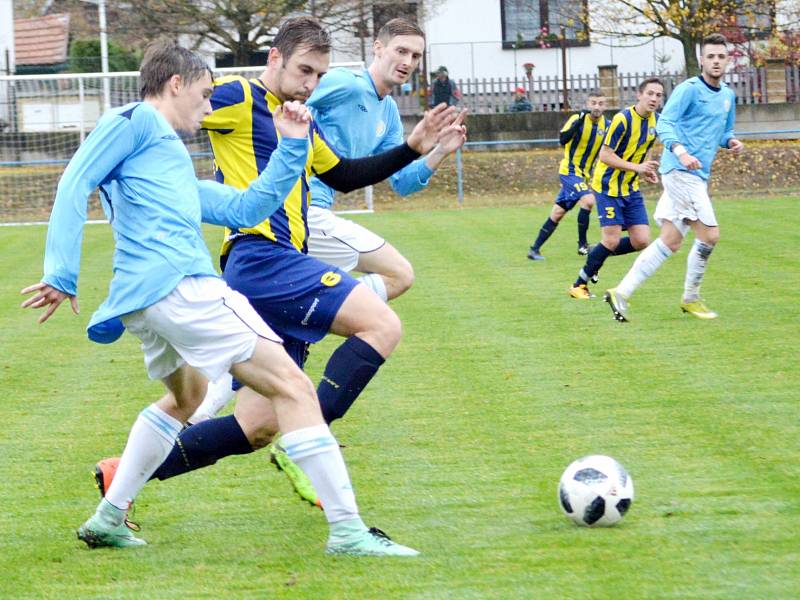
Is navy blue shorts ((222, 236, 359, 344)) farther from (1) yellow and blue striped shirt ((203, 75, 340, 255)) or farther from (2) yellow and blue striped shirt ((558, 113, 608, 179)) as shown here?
(2) yellow and blue striped shirt ((558, 113, 608, 179))

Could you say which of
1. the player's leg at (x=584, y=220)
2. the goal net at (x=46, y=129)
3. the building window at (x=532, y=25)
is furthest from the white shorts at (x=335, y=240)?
the building window at (x=532, y=25)

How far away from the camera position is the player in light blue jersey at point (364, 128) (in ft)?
20.9

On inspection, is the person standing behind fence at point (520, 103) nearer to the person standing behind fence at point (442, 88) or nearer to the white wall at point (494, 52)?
the person standing behind fence at point (442, 88)

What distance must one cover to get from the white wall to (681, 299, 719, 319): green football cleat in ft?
77.2

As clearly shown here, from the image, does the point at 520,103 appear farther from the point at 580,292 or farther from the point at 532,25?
the point at 580,292

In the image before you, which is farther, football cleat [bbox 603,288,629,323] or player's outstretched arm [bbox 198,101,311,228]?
football cleat [bbox 603,288,629,323]

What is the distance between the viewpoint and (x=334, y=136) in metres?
6.66

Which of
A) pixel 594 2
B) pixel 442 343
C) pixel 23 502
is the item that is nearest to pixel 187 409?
pixel 23 502

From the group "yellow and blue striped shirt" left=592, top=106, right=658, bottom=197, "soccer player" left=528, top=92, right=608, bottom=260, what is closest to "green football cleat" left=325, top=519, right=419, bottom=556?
"yellow and blue striped shirt" left=592, top=106, right=658, bottom=197

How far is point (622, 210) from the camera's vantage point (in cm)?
1183

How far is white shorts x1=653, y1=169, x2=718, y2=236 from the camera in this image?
10.0m

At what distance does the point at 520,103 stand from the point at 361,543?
2622cm

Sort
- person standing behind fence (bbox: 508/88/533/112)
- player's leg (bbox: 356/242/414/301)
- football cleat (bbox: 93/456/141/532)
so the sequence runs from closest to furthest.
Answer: football cleat (bbox: 93/456/141/532) < player's leg (bbox: 356/242/414/301) < person standing behind fence (bbox: 508/88/533/112)

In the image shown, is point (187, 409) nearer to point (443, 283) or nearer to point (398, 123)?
point (398, 123)
